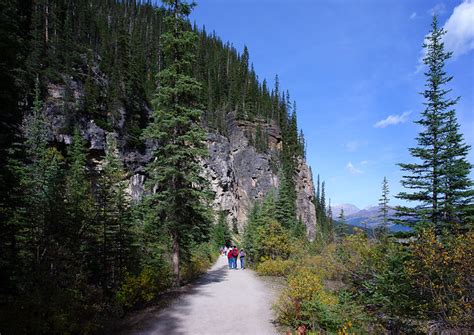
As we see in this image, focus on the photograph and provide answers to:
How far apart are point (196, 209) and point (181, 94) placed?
6.27 metres

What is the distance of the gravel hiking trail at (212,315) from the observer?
320 inches

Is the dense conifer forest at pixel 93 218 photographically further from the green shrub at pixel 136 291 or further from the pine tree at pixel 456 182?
the pine tree at pixel 456 182

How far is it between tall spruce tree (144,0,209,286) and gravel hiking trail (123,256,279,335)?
8.17 ft

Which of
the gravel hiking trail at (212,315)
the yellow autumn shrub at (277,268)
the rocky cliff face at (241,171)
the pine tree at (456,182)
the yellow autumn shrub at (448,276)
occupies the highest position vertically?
the rocky cliff face at (241,171)

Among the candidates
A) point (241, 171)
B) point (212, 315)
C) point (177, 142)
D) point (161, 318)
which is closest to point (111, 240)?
point (161, 318)

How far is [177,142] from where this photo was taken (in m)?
14.2

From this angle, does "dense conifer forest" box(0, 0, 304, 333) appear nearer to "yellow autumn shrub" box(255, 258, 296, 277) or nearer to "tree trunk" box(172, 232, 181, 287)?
"tree trunk" box(172, 232, 181, 287)

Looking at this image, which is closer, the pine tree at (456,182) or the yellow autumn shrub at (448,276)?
the yellow autumn shrub at (448,276)

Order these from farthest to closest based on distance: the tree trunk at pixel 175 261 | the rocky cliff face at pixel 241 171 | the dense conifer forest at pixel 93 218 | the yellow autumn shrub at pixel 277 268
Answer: the rocky cliff face at pixel 241 171, the yellow autumn shrub at pixel 277 268, the tree trunk at pixel 175 261, the dense conifer forest at pixel 93 218

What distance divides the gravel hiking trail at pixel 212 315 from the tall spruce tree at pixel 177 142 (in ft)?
8.17

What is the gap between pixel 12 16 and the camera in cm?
823

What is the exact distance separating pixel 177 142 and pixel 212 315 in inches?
327

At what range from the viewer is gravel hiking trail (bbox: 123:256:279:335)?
26.7 feet

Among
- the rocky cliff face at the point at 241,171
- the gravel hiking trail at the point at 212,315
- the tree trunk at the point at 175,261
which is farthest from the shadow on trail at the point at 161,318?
the rocky cliff face at the point at 241,171
